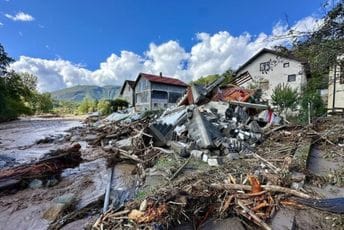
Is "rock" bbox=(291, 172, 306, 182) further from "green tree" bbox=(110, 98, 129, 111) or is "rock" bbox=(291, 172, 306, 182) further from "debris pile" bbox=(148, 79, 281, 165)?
"green tree" bbox=(110, 98, 129, 111)

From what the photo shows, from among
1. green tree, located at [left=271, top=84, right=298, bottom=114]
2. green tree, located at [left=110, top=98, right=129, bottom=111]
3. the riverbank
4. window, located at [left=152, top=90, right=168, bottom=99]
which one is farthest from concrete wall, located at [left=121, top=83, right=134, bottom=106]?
the riverbank

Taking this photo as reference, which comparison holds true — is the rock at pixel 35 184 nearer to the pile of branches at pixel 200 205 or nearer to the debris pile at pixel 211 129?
the pile of branches at pixel 200 205

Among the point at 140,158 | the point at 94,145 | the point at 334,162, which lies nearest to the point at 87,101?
the point at 94,145

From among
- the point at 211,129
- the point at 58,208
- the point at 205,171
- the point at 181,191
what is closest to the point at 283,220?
the point at 181,191

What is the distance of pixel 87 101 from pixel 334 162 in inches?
2089

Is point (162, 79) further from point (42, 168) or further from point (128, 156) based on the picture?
point (42, 168)

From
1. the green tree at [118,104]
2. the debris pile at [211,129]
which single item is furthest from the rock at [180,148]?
the green tree at [118,104]

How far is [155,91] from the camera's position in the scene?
3628 cm

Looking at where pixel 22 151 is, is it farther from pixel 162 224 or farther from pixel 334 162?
pixel 334 162

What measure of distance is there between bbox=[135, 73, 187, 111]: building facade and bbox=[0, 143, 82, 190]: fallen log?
1049 inches

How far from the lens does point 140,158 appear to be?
27.3 feet

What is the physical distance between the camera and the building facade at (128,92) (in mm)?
40853

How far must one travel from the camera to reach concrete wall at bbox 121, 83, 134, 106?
41.3 meters

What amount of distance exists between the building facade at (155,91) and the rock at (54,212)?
3020cm
